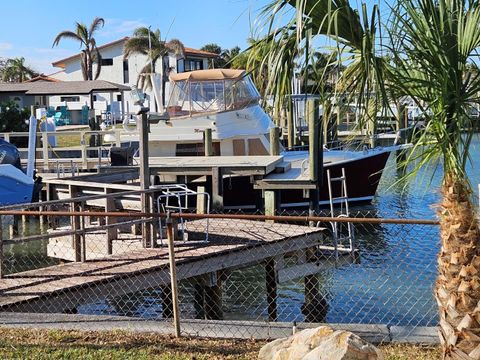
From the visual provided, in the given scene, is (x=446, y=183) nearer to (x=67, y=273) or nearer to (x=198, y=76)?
(x=67, y=273)

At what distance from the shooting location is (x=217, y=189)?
18.8 meters

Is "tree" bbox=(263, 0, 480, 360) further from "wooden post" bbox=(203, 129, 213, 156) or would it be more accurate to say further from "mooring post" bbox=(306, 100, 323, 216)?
"wooden post" bbox=(203, 129, 213, 156)

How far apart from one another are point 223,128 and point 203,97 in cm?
157

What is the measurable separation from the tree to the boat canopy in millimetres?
19870

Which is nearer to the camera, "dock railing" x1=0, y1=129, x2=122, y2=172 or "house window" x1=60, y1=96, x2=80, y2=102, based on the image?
"dock railing" x1=0, y1=129, x2=122, y2=172

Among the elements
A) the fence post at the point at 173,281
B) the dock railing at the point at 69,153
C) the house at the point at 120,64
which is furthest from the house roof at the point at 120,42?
the fence post at the point at 173,281

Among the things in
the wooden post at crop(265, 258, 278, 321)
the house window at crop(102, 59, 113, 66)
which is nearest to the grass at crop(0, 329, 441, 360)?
the wooden post at crop(265, 258, 278, 321)

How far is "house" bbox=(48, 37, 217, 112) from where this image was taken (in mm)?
67375

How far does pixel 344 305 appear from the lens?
13.8 m

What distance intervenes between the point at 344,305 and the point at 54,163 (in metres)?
15.9

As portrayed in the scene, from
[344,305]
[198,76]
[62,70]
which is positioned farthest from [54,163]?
[62,70]

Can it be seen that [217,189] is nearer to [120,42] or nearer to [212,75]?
[212,75]

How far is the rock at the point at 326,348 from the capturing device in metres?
5.53

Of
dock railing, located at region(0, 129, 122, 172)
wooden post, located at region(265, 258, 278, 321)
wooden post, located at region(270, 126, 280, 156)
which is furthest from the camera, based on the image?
dock railing, located at region(0, 129, 122, 172)
